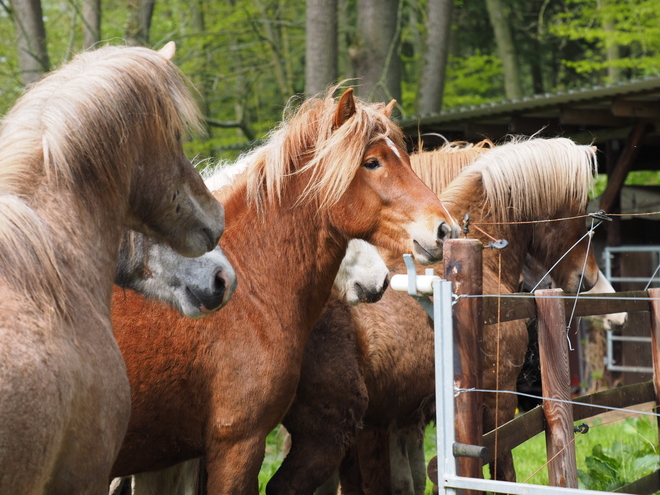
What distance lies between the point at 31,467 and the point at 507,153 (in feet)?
12.1

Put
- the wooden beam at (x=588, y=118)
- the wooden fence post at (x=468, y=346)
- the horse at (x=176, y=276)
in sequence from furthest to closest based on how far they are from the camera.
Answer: the wooden beam at (x=588, y=118) → the horse at (x=176, y=276) → the wooden fence post at (x=468, y=346)

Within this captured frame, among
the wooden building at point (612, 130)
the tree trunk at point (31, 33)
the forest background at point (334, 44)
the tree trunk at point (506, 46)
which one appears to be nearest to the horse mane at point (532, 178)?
the forest background at point (334, 44)

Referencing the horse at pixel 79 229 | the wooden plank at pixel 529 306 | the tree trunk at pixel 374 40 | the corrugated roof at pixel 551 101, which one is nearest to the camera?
the horse at pixel 79 229

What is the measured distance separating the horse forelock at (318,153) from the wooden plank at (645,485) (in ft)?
7.23

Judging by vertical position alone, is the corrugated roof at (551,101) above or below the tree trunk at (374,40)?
below

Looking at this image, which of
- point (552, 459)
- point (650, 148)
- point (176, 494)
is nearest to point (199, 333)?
point (176, 494)

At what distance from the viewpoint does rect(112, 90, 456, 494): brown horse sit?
3.34 m

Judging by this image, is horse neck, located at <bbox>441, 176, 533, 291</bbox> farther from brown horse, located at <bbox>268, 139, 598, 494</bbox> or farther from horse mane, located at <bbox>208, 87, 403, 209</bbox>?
horse mane, located at <bbox>208, 87, 403, 209</bbox>

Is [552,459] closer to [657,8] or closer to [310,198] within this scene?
[310,198]

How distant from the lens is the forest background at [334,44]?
10133 millimetres

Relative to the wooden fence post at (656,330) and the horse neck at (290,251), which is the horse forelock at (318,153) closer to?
the horse neck at (290,251)

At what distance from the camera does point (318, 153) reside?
376 centimetres

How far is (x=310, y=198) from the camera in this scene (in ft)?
12.4

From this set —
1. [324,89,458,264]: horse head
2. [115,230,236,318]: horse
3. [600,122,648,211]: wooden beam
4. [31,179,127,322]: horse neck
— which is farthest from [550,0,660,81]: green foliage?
[31,179,127,322]: horse neck
